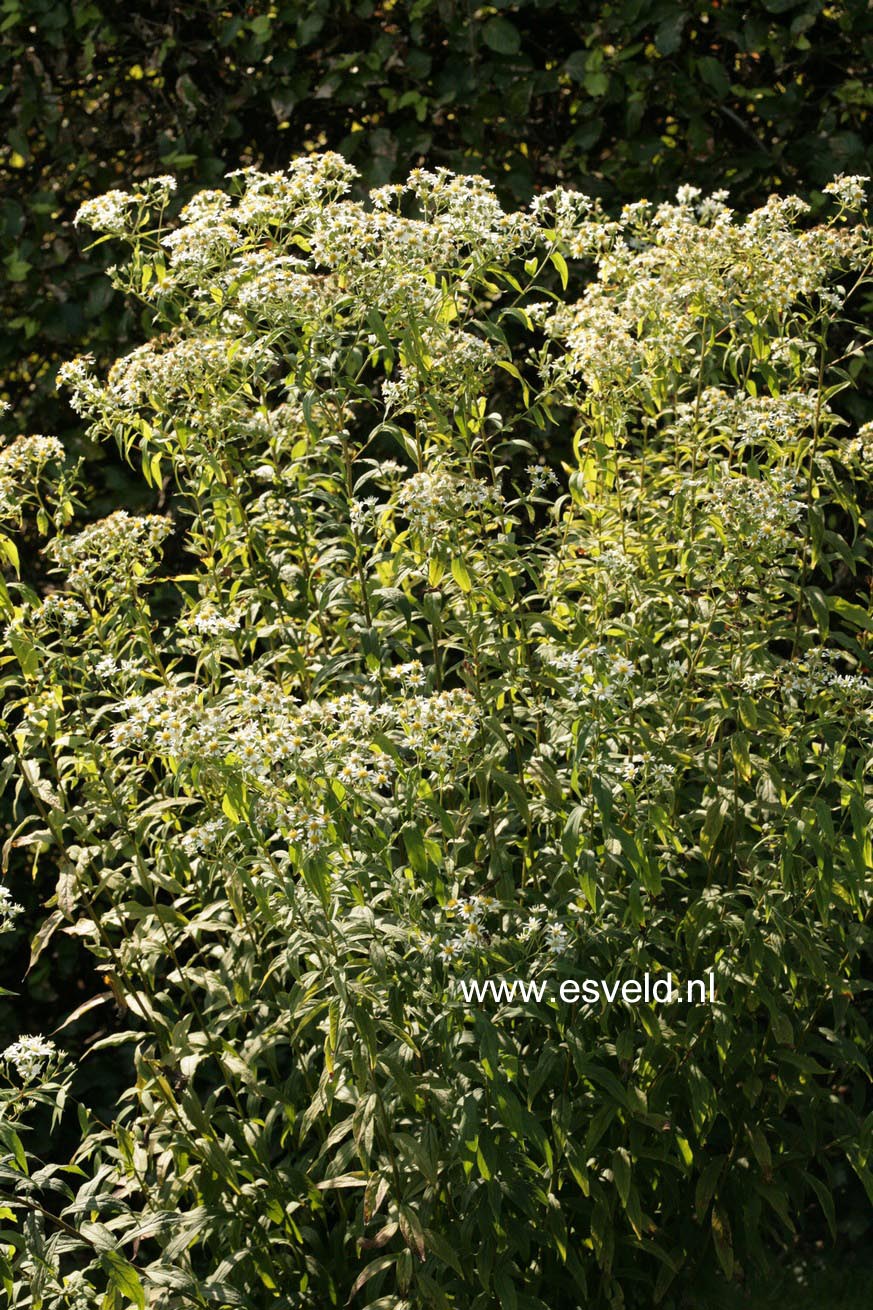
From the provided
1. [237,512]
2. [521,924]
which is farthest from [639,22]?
[521,924]

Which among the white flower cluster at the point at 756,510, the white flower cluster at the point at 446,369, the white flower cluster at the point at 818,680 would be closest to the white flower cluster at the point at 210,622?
the white flower cluster at the point at 446,369

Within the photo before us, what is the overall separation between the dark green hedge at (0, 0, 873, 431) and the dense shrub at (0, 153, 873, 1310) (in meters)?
1.39

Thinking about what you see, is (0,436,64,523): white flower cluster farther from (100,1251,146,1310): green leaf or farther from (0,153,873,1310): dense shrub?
(100,1251,146,1310): green leaf

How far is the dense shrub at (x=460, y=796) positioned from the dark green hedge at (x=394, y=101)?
1.39 meters

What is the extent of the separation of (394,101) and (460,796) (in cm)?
235

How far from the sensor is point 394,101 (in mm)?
4242

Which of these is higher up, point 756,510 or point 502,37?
point 502,37

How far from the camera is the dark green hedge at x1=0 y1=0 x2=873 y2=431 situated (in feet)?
13.4

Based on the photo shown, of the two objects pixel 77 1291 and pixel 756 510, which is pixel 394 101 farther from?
pixel 77 1291

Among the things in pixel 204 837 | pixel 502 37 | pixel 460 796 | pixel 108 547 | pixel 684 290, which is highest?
pixel 502 37

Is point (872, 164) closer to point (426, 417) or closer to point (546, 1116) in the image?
point (426, 417)

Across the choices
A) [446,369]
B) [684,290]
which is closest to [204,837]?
[446,369]

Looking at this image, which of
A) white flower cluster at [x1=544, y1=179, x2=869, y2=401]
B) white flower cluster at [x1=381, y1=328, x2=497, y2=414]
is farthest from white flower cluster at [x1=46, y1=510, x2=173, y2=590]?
white flower cluster at [x1=544, y1=179, x2=869, y2=401]

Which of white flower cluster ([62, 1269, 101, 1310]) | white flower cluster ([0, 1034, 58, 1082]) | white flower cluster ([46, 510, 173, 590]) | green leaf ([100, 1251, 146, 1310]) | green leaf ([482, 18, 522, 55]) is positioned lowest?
white flower cluster ([62, 1269, 101, 1310])
